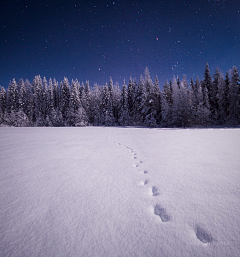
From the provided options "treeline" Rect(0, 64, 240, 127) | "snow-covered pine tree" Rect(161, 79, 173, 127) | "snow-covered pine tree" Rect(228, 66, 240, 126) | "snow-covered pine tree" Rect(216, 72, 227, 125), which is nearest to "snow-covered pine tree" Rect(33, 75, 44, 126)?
"treeline" Rect(0, 64, 240, 127)

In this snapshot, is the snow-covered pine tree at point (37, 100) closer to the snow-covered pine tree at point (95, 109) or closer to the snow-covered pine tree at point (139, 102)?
the snow-covered pine tree at point (95, 109)

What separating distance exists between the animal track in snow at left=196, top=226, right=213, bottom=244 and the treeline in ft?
62.7

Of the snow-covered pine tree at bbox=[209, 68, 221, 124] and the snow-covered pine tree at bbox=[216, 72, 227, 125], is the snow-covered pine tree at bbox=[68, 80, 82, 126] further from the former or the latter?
the snow-covered pine tree at bbox=[216, 72, 227, 125]

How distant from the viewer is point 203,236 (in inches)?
35.4

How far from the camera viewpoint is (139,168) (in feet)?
7.35

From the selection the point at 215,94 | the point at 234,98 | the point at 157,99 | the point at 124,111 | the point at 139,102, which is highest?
the point at 215,94

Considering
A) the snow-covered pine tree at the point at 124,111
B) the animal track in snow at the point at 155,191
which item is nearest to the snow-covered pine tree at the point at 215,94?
the snow-covered pine tree at the point at 124,111

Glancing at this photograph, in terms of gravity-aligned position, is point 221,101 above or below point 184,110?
above

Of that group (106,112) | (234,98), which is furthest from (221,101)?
(106,112)

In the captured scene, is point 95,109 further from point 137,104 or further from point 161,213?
point 161,213

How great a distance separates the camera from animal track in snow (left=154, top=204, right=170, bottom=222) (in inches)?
42.0

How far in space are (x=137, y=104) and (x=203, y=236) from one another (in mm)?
23456

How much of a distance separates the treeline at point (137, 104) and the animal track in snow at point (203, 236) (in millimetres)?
19117

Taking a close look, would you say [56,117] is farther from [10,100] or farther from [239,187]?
[239,187]
